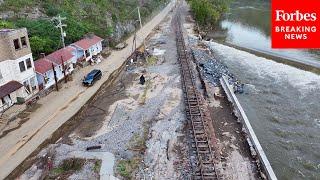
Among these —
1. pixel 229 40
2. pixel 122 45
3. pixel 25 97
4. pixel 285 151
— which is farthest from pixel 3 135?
pixel 229 40

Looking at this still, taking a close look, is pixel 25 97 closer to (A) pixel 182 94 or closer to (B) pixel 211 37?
(A) pixel 182 94

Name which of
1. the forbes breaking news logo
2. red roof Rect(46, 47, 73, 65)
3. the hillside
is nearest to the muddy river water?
the forbes breaking news logo

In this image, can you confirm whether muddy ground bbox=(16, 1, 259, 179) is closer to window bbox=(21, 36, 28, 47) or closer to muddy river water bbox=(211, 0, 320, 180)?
muddy river water bbox=(211, 0, 320, 180)

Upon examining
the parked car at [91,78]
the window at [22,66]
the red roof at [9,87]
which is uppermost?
the window at [22,66]

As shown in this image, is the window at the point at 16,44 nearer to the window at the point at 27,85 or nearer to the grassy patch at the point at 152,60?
the window at the point at 27,85

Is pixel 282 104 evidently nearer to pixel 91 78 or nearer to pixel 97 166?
pixel 91 78

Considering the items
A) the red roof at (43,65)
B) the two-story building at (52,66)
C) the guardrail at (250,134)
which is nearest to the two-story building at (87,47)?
the two-story building at (52,66)
